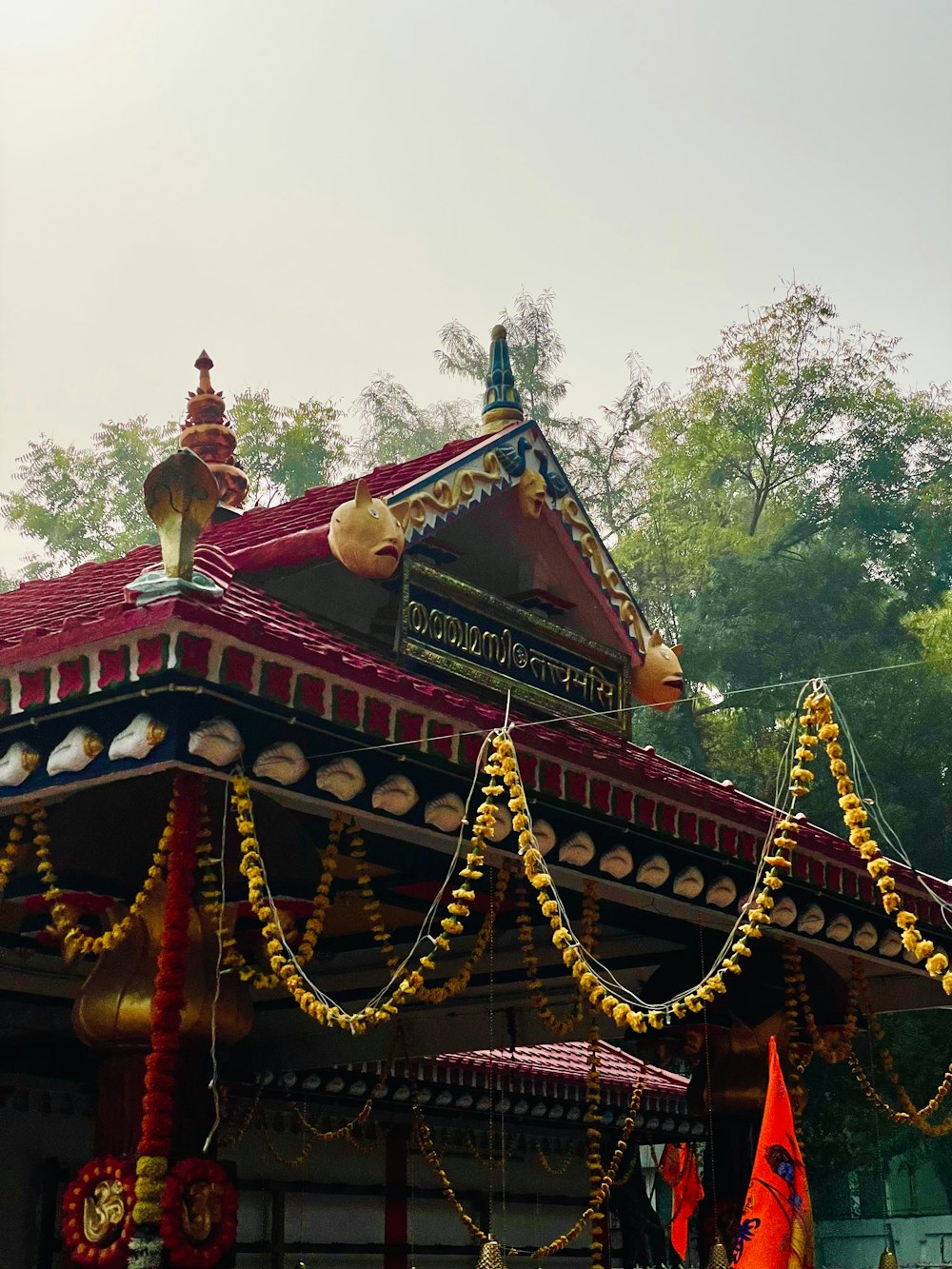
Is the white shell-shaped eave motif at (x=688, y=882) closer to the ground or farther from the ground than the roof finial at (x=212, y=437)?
closer to the ground

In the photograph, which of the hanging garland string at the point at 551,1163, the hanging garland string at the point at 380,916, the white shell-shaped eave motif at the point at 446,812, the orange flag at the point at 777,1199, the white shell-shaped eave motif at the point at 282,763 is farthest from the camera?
the hanging garland string at the point at 551,1163

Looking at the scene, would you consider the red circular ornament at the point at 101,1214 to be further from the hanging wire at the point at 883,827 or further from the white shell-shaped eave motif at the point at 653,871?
the hanging wire at the point at 883,827

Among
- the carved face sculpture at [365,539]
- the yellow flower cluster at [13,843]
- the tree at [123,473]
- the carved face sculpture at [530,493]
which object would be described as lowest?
the yellow flower cluster at [13,843]

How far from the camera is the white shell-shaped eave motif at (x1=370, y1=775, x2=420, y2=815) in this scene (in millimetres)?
6383

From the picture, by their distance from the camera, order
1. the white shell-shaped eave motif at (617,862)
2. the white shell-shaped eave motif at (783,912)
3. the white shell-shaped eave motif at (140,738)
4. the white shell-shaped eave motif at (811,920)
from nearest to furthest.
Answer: the white shell-shaped eave motif at (140,738)
the white shell-shaped eave motif at (617,862)
the white shell-shaped eave motif at (783,912)
the white shell-shaped eave motif at (811,920)

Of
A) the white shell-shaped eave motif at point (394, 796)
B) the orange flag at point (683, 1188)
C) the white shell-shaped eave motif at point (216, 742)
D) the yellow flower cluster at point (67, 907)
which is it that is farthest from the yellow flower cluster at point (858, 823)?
the orange flag at point (683, 1188)

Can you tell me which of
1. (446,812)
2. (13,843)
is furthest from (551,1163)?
(13,843)

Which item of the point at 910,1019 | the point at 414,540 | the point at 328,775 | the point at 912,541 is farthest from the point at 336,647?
the point at 912,541

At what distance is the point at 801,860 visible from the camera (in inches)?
339

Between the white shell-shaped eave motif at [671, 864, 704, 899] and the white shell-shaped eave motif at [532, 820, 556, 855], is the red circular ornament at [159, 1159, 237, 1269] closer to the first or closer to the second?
the white shell-shaped eave motif at [532, 820, 556, 855]

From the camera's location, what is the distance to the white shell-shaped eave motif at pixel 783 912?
8789 millimetres

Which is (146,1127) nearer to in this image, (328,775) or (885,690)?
(328,775)

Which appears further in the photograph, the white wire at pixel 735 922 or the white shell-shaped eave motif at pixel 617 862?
the white shell-shaped eave motif at pixel 617 862

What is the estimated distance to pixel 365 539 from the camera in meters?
7.63
